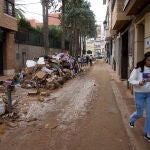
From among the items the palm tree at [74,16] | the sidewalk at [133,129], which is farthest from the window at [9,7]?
the sidewalk at [133,129]

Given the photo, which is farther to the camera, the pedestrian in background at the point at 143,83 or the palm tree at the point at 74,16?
the palm tree at the point at 74,16

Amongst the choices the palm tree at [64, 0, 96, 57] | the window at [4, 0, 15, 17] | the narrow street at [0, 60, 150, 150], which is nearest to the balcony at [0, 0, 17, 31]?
the window at [4, 0, 15, 17]

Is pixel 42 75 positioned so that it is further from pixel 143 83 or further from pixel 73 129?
pixel 143 83

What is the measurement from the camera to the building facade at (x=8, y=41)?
26.9m

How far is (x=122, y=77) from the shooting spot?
22125 mm

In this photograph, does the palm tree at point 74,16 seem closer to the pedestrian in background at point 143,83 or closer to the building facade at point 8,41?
the building facade at point 8,41

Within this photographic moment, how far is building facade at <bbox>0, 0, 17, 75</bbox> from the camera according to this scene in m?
26.9

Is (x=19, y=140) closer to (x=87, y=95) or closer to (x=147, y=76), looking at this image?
(x=147, y=76)

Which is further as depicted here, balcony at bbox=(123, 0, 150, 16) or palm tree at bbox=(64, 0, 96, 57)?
palm tree at bbox=(64, 0, 96, 57)

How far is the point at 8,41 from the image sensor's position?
2778 cm

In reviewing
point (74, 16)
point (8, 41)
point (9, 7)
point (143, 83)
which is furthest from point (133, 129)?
point (74, 16)

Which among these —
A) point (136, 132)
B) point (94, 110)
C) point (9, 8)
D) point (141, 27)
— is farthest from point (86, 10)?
point (136, 132)

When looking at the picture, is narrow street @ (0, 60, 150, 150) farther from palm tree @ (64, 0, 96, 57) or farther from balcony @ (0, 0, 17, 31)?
palm tree @ (64, 0, 96, 57)

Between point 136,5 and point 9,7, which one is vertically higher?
point 9,7
